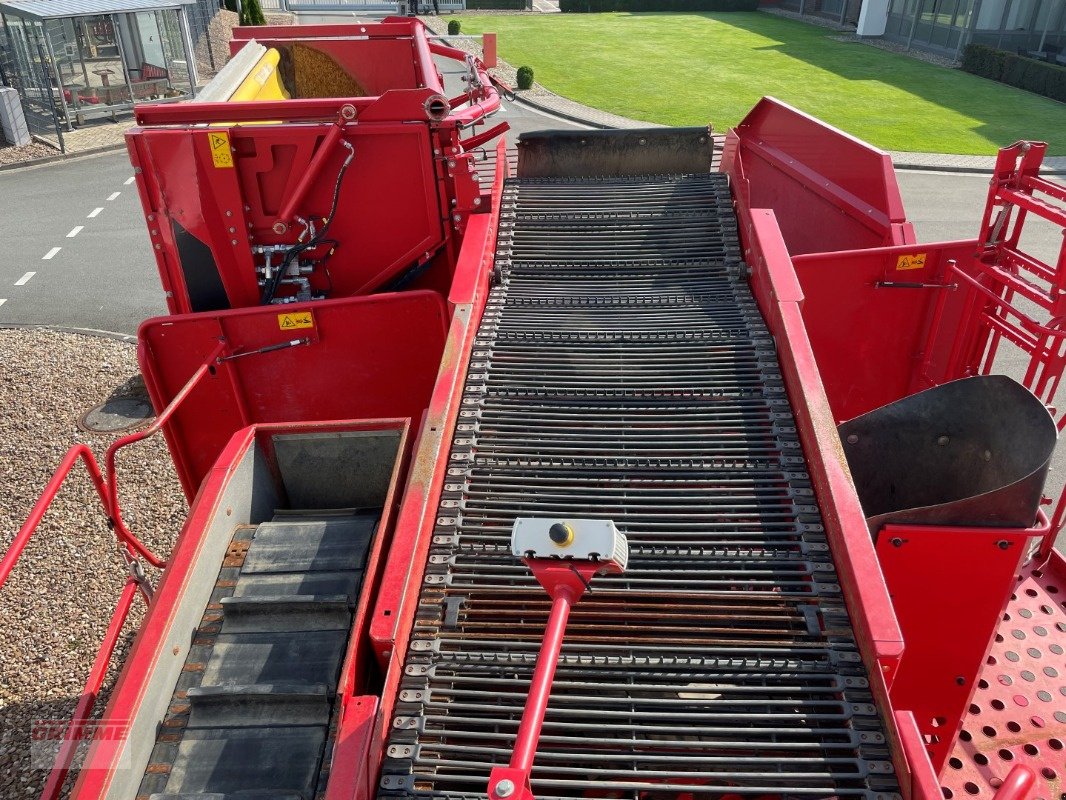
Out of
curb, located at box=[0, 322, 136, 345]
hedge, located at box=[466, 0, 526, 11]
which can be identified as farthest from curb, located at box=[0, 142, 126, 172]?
hedge, located at box=[466, 0, 526, 11]

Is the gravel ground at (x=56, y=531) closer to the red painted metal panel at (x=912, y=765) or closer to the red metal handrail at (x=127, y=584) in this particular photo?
the red metal handrail at (x=127, y=584)

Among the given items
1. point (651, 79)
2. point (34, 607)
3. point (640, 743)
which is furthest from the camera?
point (651, 79)

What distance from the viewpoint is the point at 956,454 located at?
446 cm

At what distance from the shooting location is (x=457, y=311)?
4949 millimetres

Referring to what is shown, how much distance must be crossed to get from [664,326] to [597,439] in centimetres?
120

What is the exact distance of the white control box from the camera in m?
2.33

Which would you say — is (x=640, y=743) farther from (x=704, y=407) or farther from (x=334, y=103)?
(x=334, y=103)

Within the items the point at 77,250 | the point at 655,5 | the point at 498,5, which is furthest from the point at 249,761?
the point at 498,5

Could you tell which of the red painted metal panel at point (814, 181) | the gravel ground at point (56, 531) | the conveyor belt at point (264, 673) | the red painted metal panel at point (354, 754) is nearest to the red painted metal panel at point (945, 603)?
→ the red painted metal panel at point (354, 754)

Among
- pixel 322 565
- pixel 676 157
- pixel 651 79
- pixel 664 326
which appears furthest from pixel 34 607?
pixel 651 79

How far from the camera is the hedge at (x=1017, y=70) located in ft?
73.1

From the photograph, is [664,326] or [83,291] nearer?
[664,326]

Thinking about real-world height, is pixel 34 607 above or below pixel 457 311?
below

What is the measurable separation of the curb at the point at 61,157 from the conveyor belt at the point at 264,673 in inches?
658
